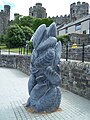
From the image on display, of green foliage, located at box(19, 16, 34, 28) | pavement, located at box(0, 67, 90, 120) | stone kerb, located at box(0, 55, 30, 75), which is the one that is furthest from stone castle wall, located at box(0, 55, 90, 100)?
green foliage, located at box(19, 16, 34, 28)

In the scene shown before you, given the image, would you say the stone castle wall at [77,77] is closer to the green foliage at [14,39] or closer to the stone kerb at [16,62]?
the stone kerb at [16,62]

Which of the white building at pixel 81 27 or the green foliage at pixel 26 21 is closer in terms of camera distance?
the white building at pixel 81 27

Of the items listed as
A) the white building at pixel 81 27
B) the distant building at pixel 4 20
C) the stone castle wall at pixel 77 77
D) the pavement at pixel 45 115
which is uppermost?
the distant building at pixel 4 20

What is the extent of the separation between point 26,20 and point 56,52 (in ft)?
174

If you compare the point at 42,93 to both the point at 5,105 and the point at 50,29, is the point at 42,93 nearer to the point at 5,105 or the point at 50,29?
the point at 5,105

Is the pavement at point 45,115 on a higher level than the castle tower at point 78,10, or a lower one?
lower

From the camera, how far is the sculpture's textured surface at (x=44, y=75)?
715cm

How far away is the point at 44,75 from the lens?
7238 millimetres

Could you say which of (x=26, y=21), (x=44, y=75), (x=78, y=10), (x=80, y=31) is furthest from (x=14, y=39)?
(x=78, y=10)

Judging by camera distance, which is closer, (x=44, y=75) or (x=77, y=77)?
(x=44, y=75)

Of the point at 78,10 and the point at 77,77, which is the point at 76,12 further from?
the point at 77,77

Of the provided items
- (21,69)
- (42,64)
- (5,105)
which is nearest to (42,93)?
(42,64)

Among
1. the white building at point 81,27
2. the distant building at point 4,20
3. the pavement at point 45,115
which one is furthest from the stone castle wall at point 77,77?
the distant building at point 4,20

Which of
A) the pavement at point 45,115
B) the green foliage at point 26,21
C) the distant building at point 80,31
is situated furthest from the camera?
the green foliage at point 26,21
